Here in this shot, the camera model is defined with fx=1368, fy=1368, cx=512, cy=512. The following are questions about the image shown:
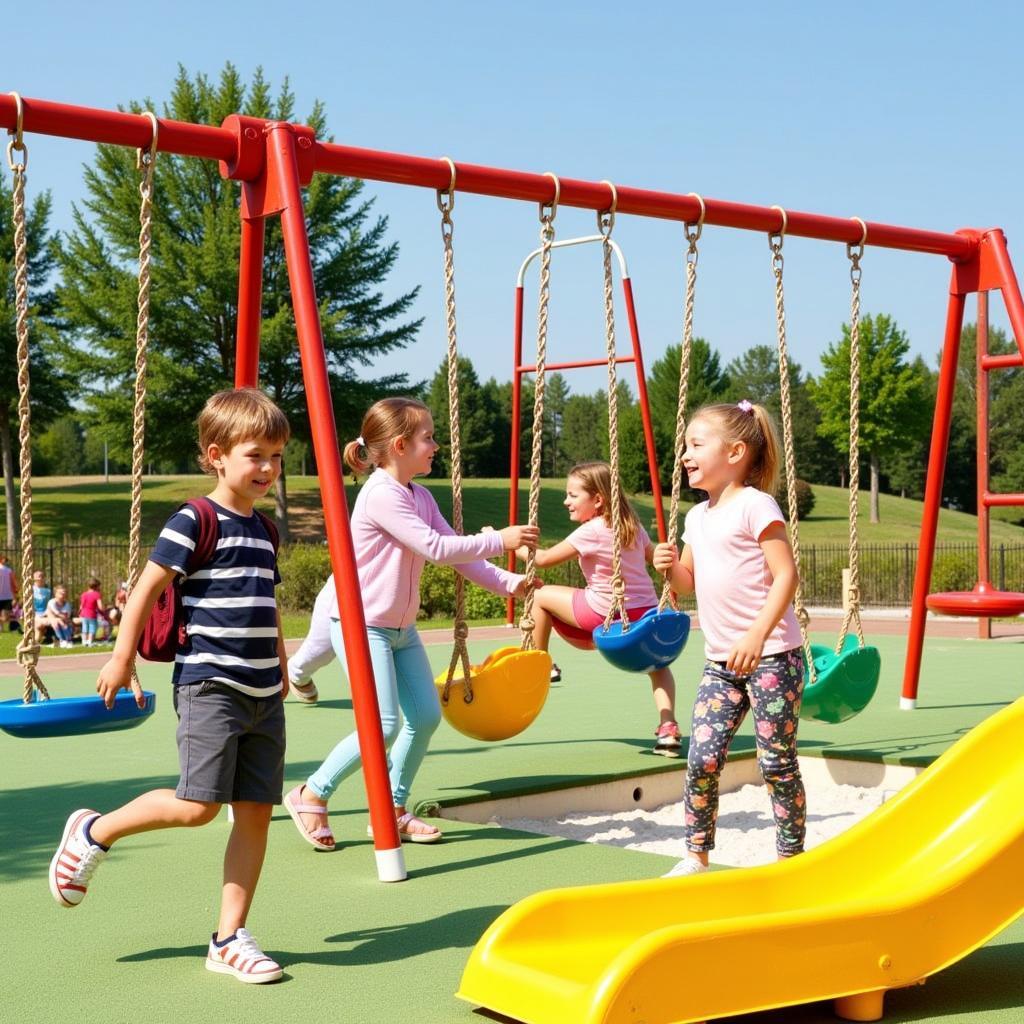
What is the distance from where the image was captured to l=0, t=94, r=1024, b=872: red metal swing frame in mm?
4539

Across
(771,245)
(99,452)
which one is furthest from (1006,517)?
(771,245)

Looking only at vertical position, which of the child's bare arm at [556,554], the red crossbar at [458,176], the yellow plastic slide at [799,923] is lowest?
the yellow plastic slide at [799,923]

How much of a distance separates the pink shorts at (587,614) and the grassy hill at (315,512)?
26303 mm

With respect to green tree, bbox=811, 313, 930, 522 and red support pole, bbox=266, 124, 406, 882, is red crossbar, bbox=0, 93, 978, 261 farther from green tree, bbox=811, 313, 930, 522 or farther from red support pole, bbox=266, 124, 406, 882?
green tree, bbox=811, 313, 930, 522

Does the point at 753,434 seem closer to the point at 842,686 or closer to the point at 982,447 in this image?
the point at 842,686

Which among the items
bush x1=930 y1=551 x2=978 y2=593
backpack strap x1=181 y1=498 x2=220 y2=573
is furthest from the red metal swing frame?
bush x1=930 y1=551 x2=978 y2=593

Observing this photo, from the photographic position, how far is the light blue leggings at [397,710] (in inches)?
197

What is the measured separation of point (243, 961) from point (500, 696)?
2.16 metres

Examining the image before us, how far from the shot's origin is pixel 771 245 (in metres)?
6.56

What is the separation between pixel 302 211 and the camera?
16.4 ft

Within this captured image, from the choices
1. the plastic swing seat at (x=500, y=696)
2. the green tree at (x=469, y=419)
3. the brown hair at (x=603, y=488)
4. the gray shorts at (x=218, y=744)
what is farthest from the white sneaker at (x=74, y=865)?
the green tree at (x=469, y=419)

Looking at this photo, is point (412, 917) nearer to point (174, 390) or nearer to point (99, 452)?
point (174, 390)

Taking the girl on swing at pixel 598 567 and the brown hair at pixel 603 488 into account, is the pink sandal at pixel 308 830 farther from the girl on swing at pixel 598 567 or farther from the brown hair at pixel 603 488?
the brown hair at pixel 603 488

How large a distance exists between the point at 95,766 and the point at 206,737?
3.83 metres
